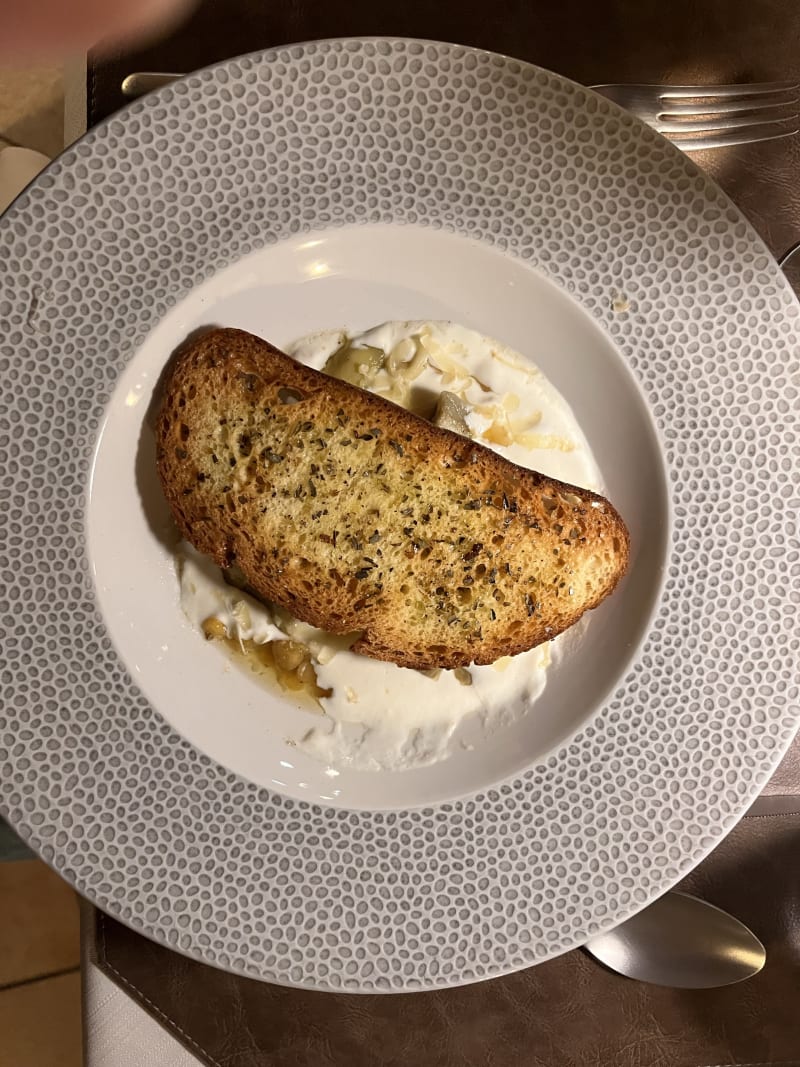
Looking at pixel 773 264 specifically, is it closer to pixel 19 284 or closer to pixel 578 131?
pixel 578 131

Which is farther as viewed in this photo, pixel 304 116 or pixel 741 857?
pixel 741 857

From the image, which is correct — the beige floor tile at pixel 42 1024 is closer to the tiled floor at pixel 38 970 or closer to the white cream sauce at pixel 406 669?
the tiled floor at pixel 38 970

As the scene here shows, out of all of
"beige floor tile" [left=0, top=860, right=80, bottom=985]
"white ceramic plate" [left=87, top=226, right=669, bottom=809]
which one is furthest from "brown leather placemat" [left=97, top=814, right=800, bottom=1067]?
"beige floor tile" [left=0, top=860, right=80, bottom=985]

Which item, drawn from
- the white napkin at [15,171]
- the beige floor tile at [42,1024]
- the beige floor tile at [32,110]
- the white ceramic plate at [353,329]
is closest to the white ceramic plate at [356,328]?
the white ceramic plate at [353,329]

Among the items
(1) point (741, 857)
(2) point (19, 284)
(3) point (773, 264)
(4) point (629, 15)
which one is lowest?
(1) point (741, 857)

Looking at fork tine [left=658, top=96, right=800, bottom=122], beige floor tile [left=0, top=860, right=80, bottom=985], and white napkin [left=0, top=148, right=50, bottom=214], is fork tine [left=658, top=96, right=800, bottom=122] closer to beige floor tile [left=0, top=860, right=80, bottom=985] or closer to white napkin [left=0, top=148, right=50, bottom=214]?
white napkin [left=0, top=148, right=50, bottom=214]

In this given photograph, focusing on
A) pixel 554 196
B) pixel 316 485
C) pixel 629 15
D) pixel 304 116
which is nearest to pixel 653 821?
pixel 316 485

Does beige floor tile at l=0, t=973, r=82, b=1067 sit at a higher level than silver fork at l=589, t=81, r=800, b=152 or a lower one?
lower
